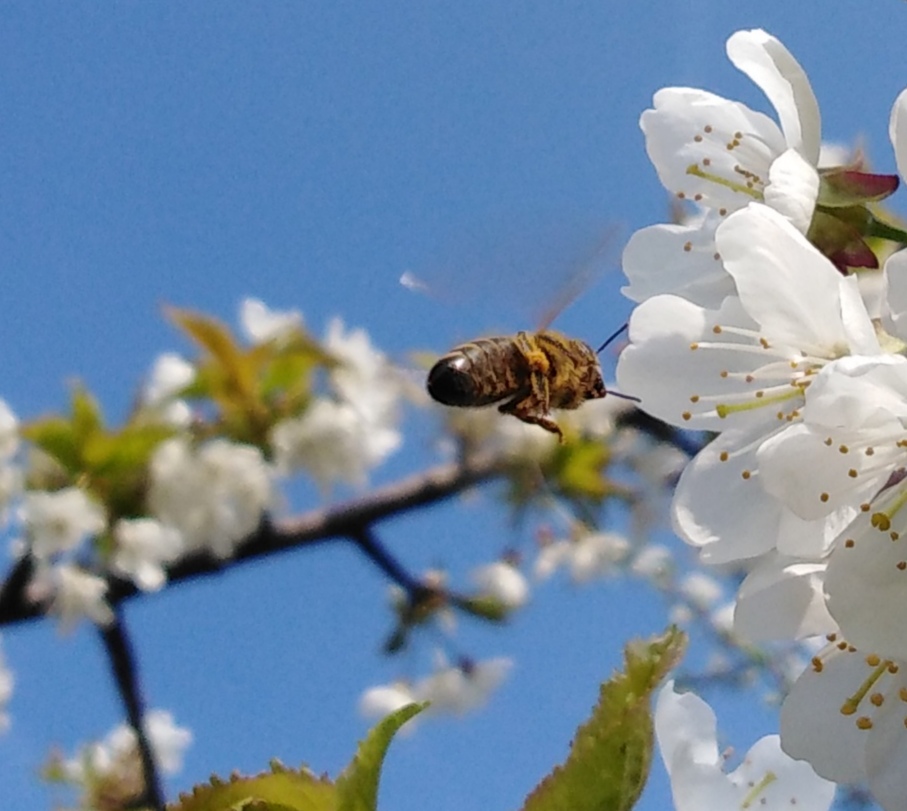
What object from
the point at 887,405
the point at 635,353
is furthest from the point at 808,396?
the point at 635,353

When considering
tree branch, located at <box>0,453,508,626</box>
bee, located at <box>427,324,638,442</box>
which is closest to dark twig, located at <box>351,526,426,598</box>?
tree branch, located at <box>0,453,508,626</box>

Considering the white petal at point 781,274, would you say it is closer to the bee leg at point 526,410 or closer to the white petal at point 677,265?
the white petal at point 677,265

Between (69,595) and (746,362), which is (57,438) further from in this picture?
(746,362)

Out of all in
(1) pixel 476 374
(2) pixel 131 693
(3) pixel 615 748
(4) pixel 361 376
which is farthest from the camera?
(4) pixel 361 376

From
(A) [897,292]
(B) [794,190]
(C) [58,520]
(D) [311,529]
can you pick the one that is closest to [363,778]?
(A) [897,292]

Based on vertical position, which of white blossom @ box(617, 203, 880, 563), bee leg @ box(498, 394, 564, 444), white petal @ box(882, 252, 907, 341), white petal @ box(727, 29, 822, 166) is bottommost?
white petal @ box(882, 252, 907, 341)

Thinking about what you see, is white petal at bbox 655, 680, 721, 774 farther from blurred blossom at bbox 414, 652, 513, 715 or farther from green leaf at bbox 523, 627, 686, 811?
blurred blossom at bbox 414, 652, 513, 715
